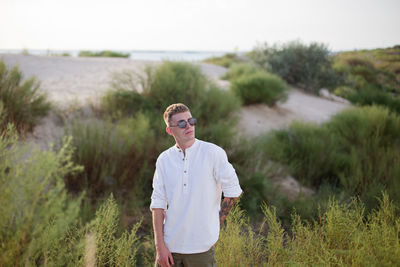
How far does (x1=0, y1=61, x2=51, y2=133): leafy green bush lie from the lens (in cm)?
715

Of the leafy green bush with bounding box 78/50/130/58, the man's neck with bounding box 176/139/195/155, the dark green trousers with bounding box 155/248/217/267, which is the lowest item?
the leafy green bush with bounding box 78/50/130/58

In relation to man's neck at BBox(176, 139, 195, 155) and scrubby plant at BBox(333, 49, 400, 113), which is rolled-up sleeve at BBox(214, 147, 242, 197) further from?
scrubby plant at BBox(333, 49, 400, 113)

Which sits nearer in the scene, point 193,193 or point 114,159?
point 193,193

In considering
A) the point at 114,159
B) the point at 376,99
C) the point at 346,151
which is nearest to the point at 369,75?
the point at 376,99

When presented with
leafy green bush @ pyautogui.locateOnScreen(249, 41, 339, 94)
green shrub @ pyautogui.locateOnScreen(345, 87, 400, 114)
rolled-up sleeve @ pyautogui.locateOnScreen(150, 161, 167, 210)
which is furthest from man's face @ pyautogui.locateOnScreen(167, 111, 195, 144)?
leafy green bush @ pyautogui.locateOnScreen(249, 41, 339, 94)

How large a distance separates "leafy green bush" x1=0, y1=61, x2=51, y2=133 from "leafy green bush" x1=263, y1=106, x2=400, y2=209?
4.82m

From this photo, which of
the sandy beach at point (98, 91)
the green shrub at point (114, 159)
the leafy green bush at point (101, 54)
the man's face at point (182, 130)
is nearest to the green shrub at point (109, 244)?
the man's face at point (182, 130)

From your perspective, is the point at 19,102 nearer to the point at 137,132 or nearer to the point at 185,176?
the point at 137,132

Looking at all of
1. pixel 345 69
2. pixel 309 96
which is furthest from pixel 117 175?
pixel 345 69

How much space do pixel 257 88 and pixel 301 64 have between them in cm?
773

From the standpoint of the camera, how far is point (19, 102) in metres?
7.30

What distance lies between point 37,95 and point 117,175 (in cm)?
291

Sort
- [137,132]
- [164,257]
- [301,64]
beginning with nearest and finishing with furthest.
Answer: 1. [164,257]
2. [137,132]
3. [301,64]

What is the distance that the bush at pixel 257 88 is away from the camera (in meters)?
12.2
